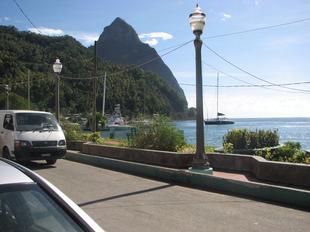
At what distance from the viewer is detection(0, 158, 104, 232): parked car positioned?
9.43 feet

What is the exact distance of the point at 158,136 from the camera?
15648 millimetres

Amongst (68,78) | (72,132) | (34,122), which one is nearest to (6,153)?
(34,122)

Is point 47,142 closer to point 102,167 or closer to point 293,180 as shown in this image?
point 102,167

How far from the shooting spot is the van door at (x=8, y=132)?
612 inches

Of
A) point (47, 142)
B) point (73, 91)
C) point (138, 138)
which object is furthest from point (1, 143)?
point (73, 91)

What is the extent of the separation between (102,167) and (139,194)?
5.74 metres

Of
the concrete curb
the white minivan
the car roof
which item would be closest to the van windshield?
the white minivan

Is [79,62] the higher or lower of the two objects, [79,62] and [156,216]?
the higher

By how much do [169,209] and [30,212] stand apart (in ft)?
18.2

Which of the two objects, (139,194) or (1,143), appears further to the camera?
(1,143)

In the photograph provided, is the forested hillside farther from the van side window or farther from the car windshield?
the car windshield

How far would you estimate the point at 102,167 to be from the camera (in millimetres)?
15672

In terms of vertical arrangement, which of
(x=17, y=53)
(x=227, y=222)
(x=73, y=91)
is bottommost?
(x=227, y=222)

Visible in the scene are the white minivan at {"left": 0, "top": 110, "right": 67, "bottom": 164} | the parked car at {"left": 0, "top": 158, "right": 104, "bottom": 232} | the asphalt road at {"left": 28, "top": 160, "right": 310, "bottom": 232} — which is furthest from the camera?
the white minivan at {"left": 0, "top": 110, "right": 67, "bottom": 164}
